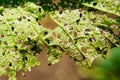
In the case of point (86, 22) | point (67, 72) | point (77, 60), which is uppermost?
point (86, 22)

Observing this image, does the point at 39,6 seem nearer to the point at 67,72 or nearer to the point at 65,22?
the point at 65,22

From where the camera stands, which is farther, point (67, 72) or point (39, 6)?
point (67, 72)

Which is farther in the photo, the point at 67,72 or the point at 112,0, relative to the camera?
the point at 67,72

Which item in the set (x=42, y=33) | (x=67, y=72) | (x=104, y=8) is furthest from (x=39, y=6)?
(x=67, y=72)

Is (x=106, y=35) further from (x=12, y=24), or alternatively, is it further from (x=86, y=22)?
(x=12, y=24)

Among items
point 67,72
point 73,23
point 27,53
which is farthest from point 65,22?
point 67,72

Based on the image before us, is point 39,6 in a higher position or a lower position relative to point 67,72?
higher

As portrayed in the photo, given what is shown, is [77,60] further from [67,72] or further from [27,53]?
[67,72]

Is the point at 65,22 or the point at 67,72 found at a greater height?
the point at 65,22

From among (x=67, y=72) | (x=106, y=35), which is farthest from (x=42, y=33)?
(x=67, y=72)
